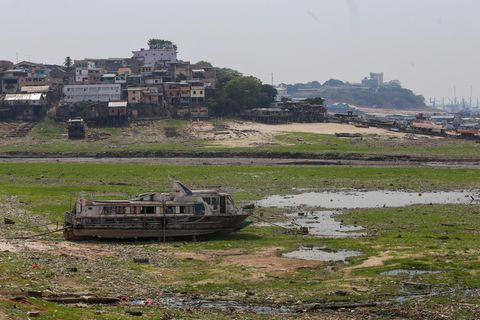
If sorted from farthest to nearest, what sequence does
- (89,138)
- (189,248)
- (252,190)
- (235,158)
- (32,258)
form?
1. (89,138)
2. (235,158)
3. (252,190)
4. (189,248)
5. (32,258)

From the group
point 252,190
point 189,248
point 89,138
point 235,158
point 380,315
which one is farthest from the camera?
point 89,138

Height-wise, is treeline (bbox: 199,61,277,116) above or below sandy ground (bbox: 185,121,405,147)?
above

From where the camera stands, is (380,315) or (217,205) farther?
(217,205)

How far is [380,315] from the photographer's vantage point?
27344 millimetres

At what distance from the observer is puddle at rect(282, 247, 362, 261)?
38.2 meters

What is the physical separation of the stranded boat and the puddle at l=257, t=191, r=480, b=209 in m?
15.0

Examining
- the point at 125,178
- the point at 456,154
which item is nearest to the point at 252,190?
the point at 125,178

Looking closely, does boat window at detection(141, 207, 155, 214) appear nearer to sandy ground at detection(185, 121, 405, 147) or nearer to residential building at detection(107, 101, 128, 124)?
sandy ground at detection(185, 121, 405, 147)

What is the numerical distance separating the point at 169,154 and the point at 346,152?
23.1 m

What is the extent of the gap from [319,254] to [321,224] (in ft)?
38.1

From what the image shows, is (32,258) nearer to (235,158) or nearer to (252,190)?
(252,190)

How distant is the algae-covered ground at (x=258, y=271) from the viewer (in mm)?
27688

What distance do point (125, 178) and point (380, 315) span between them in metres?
54.2

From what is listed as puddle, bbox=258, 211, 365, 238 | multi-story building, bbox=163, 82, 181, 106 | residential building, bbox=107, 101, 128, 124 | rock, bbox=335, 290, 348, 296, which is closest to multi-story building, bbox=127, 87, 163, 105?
multi-story building, bbox=163, 82, 181, 106
